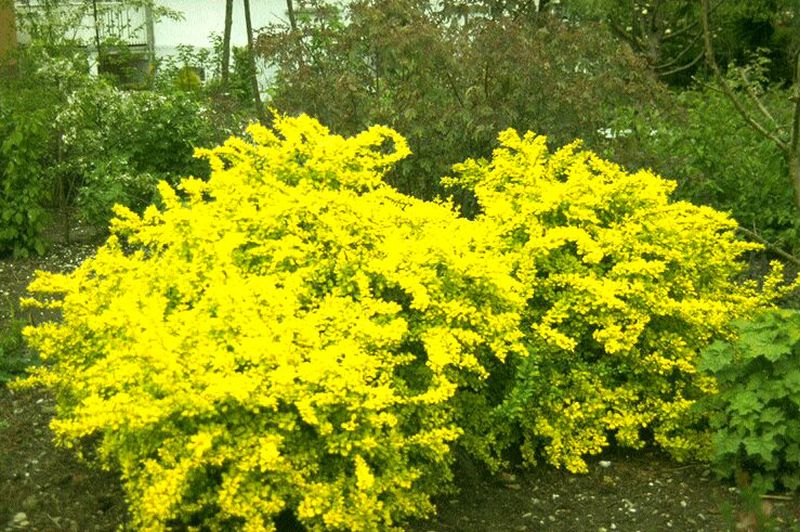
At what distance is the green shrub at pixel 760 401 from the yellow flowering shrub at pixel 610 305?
0.87 ft

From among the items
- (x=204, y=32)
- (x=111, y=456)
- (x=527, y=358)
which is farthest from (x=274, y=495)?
(x=204, y=32)

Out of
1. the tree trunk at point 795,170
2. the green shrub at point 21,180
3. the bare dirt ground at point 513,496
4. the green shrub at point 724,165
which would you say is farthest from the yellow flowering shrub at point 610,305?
the green shrub at point 21,180

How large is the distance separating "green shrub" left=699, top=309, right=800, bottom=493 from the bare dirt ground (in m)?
0.14

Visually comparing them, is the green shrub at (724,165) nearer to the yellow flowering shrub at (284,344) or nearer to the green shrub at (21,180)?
the yellow flowering shrub at (284,344)

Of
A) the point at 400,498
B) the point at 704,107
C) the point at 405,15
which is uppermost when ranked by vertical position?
the point at 405,15

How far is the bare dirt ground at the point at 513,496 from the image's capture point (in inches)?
160

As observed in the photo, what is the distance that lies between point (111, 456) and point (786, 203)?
18.2 ft

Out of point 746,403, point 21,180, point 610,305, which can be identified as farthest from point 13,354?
point 746,403

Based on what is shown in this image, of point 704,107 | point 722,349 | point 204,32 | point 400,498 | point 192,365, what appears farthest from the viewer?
point 204,32

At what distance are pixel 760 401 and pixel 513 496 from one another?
1095mm

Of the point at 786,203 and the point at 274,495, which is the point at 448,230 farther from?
the point at 786,203

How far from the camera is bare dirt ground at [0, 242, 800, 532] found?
4.06 m

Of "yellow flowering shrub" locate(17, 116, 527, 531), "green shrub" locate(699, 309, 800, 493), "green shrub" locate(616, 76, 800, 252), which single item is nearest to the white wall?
"green shrub" locate(616, 76, 800, 252)

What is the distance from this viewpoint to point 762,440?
4.24 meters
